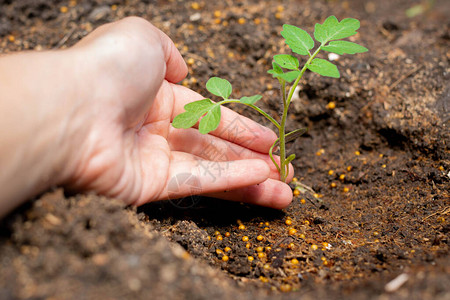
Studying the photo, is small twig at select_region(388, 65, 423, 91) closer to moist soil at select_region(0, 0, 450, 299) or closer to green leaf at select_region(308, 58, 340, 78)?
moist soil at select_region(0, 0, 450, 299)

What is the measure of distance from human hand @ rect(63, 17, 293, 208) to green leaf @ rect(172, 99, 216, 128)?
0.70 ft

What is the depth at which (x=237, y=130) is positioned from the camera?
251 centimetres

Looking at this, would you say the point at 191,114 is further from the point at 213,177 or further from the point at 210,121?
the point at 213,177

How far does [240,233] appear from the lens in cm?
243

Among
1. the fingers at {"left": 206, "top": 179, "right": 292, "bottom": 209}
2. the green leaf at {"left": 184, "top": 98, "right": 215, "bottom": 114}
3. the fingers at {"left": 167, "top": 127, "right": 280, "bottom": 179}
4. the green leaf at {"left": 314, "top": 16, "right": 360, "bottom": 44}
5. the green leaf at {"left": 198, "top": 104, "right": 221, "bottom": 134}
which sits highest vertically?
the green leaf at {"left": 314, "top": 16, "right": 360, "bottom": 44}

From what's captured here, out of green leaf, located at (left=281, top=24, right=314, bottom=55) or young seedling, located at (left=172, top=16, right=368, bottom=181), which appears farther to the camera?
green leaf, located at (left=281, top=24, right=314, bottom=55)

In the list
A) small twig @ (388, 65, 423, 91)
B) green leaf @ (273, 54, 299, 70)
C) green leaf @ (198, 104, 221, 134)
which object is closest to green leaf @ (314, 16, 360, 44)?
green leaf @ (273, 54, 299, 70)

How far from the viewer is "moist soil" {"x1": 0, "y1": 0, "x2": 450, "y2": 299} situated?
5.05ft

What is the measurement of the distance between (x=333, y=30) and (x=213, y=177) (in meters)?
1.15

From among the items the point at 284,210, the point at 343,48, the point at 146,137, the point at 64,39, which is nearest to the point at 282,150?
the point at 284,210

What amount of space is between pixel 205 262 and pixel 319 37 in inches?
58.8

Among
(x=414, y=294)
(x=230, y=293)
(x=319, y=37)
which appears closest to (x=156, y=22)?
(x=319, y=37)

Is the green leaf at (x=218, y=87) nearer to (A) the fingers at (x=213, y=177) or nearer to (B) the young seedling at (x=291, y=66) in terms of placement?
(B) the young seedling at (x=291, y=66)

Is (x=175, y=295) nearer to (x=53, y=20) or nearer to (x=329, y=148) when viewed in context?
(x=329, y=148)
